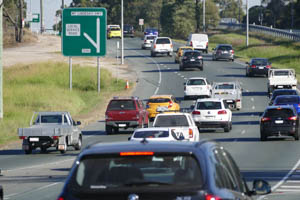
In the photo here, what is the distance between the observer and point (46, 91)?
192ft

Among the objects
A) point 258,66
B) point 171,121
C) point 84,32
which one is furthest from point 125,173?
point 258,66

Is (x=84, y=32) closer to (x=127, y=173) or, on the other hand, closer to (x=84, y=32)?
(x=84, y=32)

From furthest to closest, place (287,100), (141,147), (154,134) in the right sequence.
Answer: (287,100), (154,134), (141,147)

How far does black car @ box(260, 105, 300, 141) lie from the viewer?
35844 millimetres

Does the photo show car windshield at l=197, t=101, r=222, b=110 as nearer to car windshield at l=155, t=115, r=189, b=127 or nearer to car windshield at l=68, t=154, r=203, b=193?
car windshield at l=155, t=115, r=189, b=127

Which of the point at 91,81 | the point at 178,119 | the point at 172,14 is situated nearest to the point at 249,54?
the point at 91,81

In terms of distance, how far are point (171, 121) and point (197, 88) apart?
26.3m

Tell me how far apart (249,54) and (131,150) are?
9352 cm

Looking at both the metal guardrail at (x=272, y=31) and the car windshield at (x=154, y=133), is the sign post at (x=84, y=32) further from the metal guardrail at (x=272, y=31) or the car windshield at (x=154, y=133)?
the metal guardrail at (x=272, y=31)

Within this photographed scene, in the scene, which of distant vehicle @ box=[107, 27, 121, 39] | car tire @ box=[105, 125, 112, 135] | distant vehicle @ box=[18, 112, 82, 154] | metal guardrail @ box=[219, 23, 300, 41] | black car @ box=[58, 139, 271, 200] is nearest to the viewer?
black car @ box=[58, 139, 271, 200]

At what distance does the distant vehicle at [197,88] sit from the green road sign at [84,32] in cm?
1834

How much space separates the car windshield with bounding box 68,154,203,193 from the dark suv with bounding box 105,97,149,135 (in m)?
32.2

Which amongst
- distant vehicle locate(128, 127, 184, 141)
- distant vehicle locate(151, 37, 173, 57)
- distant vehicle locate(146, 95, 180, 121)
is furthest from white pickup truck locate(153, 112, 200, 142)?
distant vehicle locate(151, 37, 173, 57)

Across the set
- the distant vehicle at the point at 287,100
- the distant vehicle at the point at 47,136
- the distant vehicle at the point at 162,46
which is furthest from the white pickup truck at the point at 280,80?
the distant vehicle at the point at 162,46
